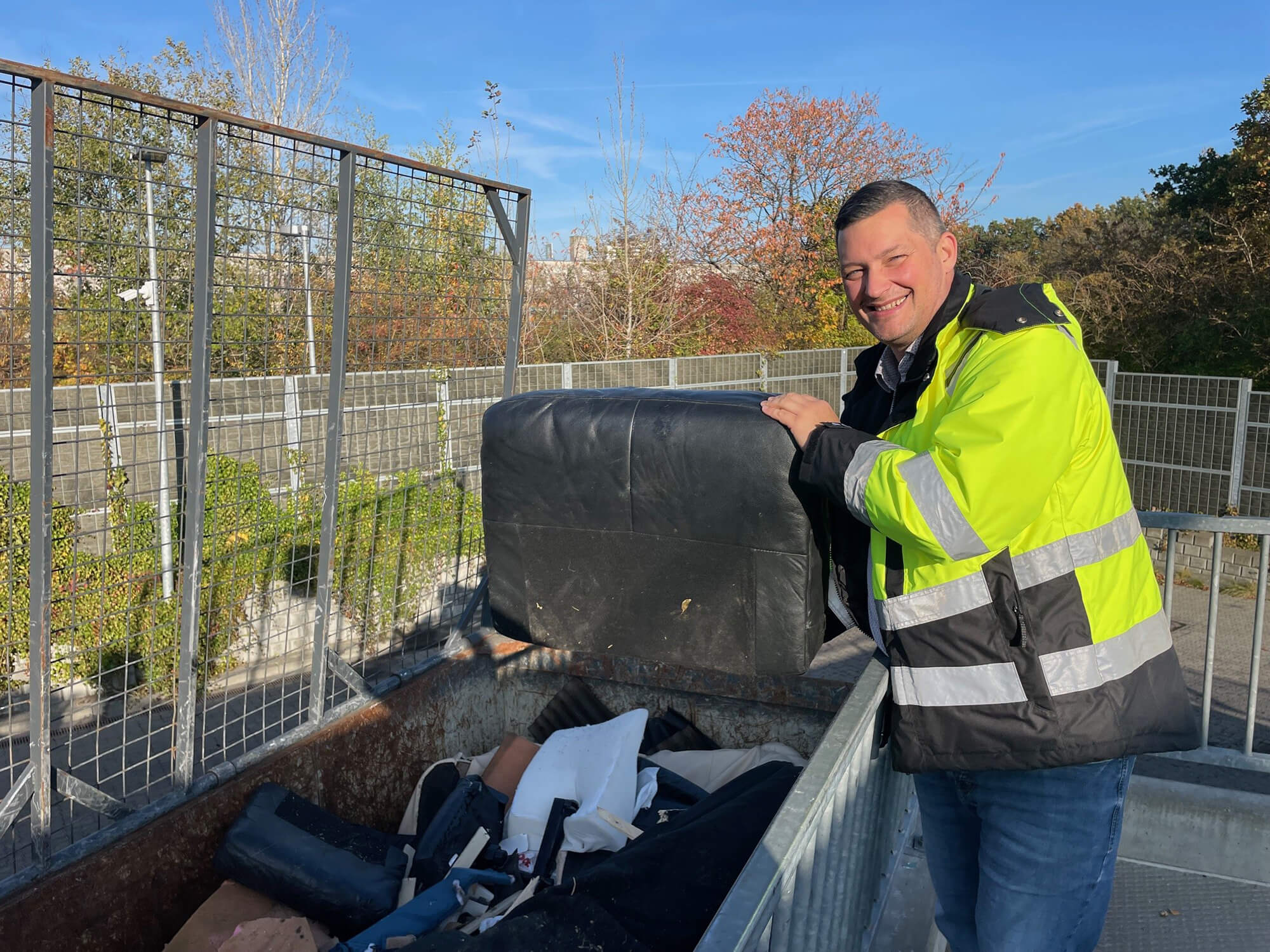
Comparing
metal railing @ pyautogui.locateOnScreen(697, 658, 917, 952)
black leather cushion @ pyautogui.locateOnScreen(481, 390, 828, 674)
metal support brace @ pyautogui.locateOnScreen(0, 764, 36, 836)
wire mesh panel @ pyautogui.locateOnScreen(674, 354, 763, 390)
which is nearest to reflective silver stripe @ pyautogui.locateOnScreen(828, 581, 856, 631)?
black leather cushion @ pyautogui.locateOnScreen(481, 390, 828, 674)

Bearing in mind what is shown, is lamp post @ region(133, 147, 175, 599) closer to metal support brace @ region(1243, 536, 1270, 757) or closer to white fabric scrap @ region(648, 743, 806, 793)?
white fabric scrap @ region(648, 743, 806, 793)

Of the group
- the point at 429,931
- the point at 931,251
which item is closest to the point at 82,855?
the point at 429,931

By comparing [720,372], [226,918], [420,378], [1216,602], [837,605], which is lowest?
[226,918]

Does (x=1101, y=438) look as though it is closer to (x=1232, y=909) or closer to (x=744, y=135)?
(x=1232, y=909)

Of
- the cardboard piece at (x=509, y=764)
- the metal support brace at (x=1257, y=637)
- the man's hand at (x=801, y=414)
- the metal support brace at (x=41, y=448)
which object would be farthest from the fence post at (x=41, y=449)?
the metal support brace at (x=1257, y=637)

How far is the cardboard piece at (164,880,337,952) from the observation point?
225 centimetres

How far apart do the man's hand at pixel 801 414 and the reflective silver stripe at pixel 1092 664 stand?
0.63 metres

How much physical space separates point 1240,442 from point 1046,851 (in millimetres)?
9381

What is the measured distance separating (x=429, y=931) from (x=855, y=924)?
41.2 inches

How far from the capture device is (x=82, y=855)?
2121mm

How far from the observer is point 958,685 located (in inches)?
68.5

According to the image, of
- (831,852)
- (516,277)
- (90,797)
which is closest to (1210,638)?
(831,852)

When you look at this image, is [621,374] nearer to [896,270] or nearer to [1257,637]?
[1257,637]

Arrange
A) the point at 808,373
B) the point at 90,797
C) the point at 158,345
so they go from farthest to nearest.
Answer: the point at 808,373 < the point at 158,345 < the point at 90,797
